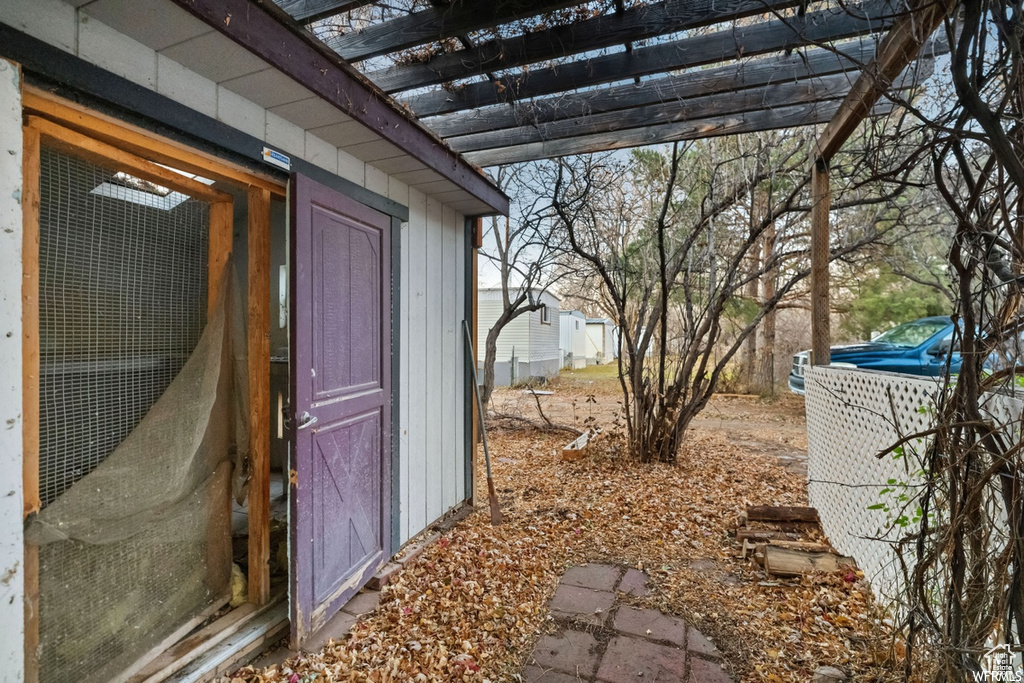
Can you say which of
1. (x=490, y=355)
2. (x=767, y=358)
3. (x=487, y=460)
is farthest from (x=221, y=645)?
(x=767, y=358)

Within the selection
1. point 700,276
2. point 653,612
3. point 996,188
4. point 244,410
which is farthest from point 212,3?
point 700,276

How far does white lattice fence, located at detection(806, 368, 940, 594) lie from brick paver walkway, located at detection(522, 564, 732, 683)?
0.87 metres

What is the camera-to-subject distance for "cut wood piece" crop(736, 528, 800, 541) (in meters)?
3.06

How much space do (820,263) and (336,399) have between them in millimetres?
3525

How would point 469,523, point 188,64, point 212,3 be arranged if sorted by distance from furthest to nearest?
point 469,523 → point 188,64 → point 212,3

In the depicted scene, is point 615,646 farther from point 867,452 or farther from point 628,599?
point 867,452

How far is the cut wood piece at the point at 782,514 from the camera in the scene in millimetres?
3352

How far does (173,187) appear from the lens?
6.28 feet

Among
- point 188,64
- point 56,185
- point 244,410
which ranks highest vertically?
point 188,64

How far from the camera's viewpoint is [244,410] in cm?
224

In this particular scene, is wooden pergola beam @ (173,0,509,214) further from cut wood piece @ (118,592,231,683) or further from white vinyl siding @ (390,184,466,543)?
cut wood piece @ (118,592,231,683)

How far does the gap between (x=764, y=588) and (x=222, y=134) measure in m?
3.40

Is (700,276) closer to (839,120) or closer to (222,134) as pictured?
(839,120)

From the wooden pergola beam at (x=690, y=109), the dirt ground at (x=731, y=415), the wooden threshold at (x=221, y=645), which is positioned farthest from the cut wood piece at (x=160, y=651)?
the dirt ground at (x=731, y=415)
